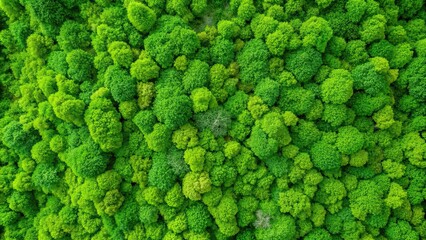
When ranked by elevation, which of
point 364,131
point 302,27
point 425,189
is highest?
point 302,27

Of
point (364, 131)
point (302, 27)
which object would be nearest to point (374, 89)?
point (364, 131)

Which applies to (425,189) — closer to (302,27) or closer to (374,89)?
(374,89)

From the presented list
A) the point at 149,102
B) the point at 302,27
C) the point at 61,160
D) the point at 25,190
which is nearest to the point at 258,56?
the point at 302,27

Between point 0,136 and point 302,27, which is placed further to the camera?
point 0,136

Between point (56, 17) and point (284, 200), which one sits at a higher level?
point (56, 17)

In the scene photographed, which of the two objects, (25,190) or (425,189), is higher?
(425,189)

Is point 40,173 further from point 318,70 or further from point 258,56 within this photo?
point 318,70
